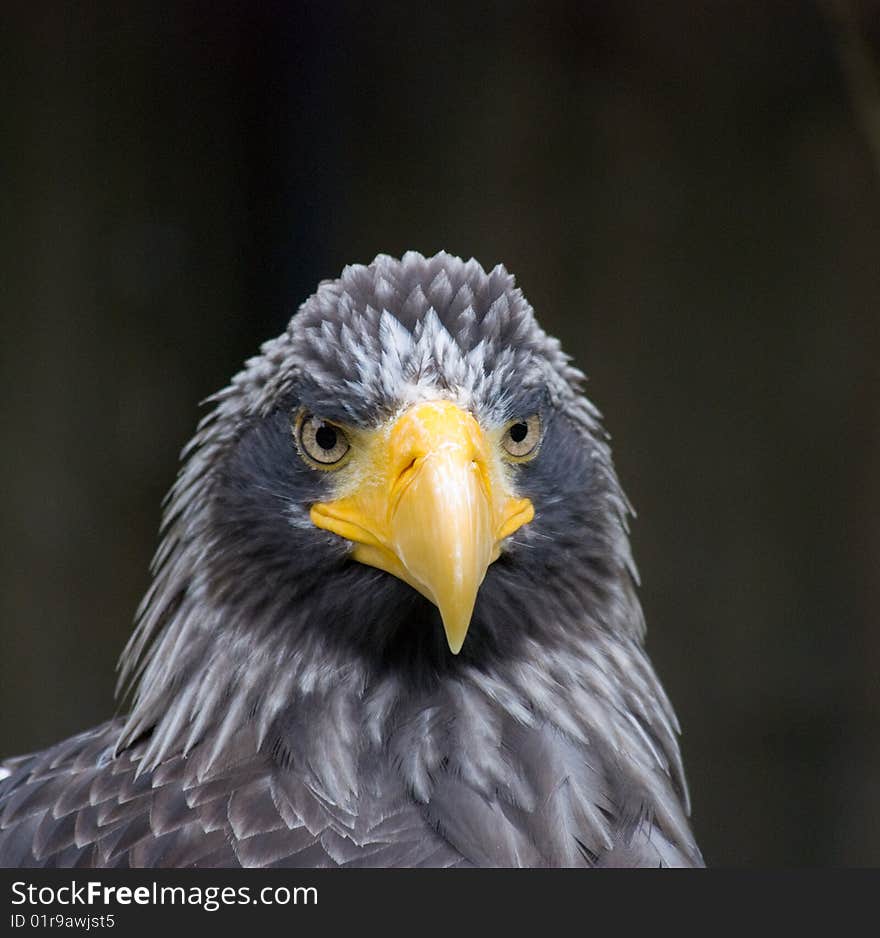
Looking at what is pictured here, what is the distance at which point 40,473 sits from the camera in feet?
12.6

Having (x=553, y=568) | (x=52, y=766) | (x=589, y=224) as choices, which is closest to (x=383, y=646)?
(x=553, y=568)

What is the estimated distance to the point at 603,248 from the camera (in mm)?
3707

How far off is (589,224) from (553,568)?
2.08 m

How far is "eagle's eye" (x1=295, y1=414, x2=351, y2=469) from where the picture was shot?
5.61 feet

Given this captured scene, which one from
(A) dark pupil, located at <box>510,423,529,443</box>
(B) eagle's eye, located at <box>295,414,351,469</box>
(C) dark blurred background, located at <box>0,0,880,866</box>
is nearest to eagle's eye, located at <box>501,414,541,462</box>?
(A) dark pupil, located at <box>510,423,529,443</box>

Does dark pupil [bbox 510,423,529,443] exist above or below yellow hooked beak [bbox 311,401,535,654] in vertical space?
above

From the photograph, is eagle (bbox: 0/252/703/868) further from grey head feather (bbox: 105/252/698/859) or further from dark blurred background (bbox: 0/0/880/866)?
dark blurred background (bbox: 0/0/880/866)

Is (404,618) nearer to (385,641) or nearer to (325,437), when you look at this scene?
(385,641)

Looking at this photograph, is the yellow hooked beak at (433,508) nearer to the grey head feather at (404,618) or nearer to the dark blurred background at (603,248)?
the grey head feather at (404,618)

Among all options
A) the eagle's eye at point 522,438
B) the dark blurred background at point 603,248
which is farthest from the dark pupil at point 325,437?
the dark blurred background at point 603,248

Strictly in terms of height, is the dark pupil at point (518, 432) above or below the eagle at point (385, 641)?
above

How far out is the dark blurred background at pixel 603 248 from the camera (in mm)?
3650

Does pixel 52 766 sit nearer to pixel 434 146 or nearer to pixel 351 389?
pixel 351 389

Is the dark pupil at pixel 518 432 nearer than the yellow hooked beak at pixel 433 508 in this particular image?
No
